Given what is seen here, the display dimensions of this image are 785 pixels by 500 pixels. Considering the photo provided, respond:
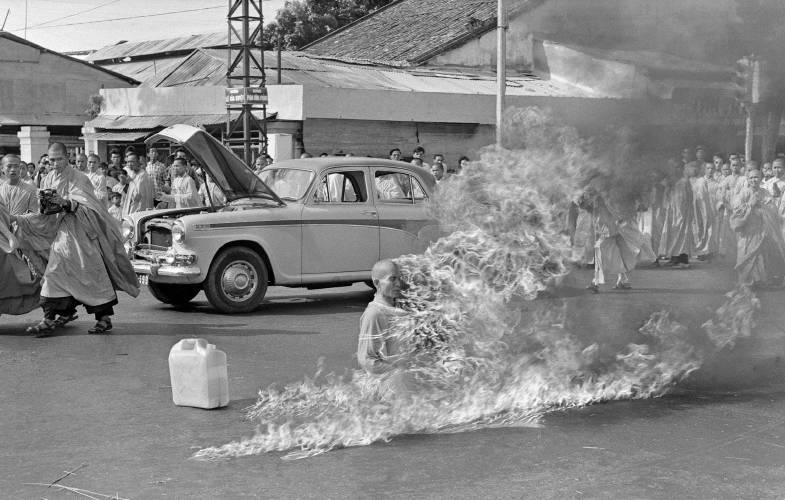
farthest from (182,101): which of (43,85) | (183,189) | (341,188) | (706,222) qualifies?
(341,188)

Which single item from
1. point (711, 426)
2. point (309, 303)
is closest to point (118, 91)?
point (309, 303)

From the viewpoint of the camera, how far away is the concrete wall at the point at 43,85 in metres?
31.8

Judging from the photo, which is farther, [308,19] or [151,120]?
[308,19]

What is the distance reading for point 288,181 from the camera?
11961 mm

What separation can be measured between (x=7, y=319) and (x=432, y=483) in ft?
24.6

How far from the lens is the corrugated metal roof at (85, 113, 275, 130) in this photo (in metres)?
26.2

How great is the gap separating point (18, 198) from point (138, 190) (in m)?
5.39

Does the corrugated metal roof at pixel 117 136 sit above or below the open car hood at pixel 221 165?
above

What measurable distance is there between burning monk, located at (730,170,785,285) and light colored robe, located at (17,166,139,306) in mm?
8282

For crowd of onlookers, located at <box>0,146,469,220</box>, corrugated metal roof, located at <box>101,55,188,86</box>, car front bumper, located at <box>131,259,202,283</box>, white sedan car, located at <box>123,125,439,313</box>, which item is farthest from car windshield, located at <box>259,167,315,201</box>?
corrugated metal roof, located at <box>101,55,188,86</box>

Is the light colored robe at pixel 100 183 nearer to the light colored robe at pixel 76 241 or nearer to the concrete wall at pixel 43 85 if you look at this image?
the light colored robe at pixel 76 241

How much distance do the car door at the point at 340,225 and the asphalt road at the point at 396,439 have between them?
2.61 meters

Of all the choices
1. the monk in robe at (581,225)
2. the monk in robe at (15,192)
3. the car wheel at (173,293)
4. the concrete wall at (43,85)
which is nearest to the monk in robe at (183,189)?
the car wheel at (173,293)

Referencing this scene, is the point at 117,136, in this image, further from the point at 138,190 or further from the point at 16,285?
the point at 16,285
